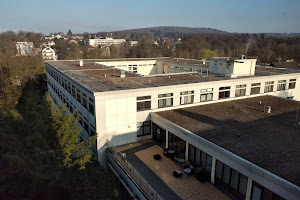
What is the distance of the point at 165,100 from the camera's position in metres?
22.1

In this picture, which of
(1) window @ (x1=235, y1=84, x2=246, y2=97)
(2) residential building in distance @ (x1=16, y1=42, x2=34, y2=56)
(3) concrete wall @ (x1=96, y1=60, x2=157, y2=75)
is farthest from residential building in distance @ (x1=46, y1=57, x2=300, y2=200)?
(2) residential building in distance @ (x1=16, y1=42, x2=34, y2=56)

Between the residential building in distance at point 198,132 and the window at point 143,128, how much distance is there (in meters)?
0.10

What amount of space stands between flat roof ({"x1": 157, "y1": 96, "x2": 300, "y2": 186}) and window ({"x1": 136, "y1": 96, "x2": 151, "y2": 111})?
4.25 feet

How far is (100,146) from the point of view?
19219 millimetres

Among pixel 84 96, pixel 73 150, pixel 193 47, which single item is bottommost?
pixel 73 150

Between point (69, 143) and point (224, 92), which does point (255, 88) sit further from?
point (69, 143)

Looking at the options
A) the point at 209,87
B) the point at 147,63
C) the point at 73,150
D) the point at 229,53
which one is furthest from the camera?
the point at 229,53

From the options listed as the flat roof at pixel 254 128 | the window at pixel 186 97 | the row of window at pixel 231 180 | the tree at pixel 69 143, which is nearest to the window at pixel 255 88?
the flat roof at pixel 254 128

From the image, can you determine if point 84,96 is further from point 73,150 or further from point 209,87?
point 209,87

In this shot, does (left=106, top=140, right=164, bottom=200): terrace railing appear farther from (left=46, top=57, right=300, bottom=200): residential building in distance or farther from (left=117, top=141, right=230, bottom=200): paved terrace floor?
(left=117, top=141, right=230, bottom=200): paved terrace floor

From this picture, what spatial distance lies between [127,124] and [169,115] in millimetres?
3913

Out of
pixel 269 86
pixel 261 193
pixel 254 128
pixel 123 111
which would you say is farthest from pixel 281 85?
pixel 261 193

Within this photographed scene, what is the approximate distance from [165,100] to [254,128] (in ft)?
26.9

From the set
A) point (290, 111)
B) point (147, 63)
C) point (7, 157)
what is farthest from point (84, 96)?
point (147, 63)
